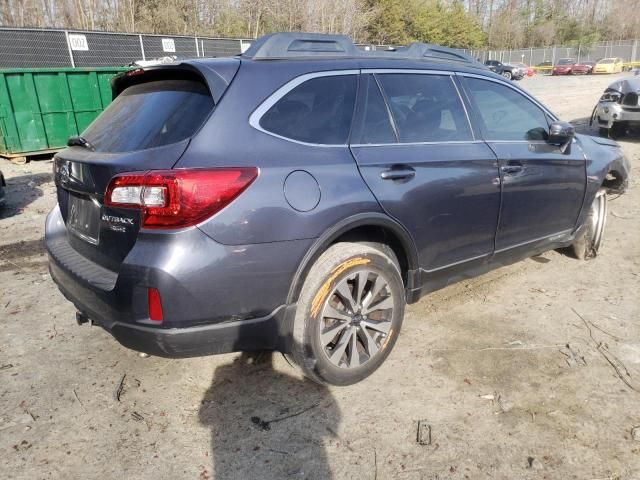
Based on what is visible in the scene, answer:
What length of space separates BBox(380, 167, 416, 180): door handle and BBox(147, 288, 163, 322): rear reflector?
1.32 m

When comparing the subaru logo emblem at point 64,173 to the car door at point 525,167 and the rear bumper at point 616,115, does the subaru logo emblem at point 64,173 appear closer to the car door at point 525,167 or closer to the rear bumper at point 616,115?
the car door at point 525,167

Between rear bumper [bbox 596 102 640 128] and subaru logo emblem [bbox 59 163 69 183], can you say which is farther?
rear bumper [bbox 596 102 640 128]

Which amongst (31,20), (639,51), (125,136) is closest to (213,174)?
(125,136)

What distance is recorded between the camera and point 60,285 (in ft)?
9.37

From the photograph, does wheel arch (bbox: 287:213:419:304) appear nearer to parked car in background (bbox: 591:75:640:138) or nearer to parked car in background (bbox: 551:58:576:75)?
parked car in background (bbox: 591:75:640:138)

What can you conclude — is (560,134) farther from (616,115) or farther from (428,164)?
(616,115)

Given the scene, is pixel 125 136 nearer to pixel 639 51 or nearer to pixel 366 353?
pixel 366 353

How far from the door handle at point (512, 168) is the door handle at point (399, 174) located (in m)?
0.86

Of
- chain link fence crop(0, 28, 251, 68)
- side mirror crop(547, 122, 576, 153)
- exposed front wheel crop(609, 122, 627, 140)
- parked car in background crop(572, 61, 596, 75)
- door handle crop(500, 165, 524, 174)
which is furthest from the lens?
parked car in background crop(572, 61, 596, 75)

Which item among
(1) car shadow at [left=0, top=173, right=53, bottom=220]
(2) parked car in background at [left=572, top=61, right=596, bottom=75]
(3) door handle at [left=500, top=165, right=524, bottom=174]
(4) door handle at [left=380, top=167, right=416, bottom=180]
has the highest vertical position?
(4) door handle at [left=380, top=167, right=416, bottom=180]

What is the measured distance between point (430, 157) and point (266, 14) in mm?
35167

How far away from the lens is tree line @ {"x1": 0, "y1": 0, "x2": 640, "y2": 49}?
91.4 ft

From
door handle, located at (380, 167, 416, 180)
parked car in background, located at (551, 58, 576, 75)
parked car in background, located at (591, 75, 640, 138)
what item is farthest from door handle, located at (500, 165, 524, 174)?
parked car in background, located at (551, 58, 576, 75)

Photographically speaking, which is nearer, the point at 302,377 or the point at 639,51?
the point at 302,377
